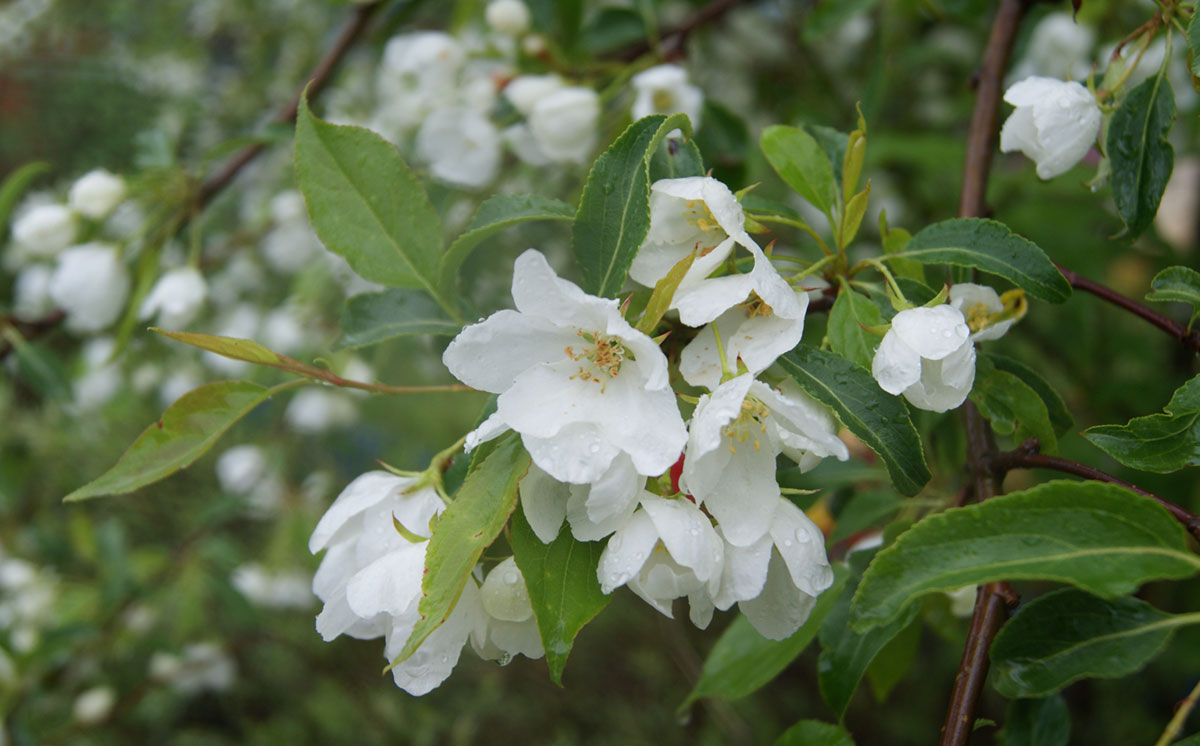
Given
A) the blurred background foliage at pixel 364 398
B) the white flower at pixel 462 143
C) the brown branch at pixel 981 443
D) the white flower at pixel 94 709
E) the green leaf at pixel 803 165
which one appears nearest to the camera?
the brown branch at pixel 981 443

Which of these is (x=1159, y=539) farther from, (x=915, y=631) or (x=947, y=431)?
(x=947, y=431)

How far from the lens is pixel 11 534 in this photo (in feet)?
7.76

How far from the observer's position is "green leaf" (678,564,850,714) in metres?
0.78

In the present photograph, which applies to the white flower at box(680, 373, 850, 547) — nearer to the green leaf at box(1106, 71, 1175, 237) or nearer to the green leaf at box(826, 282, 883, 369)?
the green leaf at box(826, 282, 883, 369)

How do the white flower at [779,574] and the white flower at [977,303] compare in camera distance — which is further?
the white flower at [977,303]

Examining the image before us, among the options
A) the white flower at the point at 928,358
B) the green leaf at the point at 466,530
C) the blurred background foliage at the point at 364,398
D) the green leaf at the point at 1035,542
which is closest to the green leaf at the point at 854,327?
the white flower at the point at 928,358

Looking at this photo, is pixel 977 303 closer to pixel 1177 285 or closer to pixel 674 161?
pixel 1177 285

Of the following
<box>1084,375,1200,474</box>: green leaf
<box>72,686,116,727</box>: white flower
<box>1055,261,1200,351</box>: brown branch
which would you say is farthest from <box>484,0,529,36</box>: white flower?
<box>72,686,116,727</box>: white flower

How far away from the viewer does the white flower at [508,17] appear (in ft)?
4.16

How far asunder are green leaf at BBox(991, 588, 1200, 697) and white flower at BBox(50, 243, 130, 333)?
1.16 meters

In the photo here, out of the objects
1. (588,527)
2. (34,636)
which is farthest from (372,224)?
(34,636)

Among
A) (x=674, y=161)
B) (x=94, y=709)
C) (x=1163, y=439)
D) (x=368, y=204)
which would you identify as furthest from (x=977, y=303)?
(x=94, y=709)

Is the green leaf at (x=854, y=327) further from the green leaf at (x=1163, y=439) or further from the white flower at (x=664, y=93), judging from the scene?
the white flower at (x=664, y=93)

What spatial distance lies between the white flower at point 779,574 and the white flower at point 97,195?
3.47 feet
